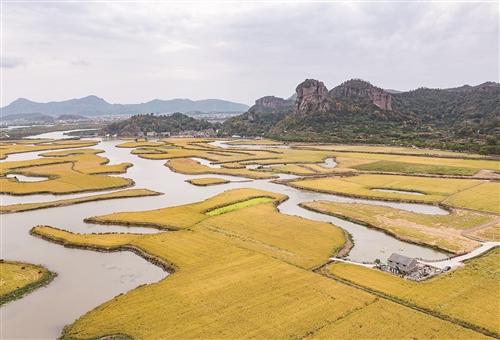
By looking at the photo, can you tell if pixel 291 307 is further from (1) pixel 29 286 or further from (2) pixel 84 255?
(2) pixel 84 255

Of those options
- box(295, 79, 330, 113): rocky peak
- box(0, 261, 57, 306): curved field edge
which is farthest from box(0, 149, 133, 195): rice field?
box(295, 79, 330, 113): rocky peak

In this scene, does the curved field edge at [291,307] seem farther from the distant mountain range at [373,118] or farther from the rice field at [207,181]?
the distant mountain range at [373,118]

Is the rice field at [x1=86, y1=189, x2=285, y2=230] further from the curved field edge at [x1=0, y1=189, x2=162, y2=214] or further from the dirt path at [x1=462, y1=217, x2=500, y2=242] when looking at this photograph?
the dirt path at [x1=462, y1=217, x2=500, y2=242]

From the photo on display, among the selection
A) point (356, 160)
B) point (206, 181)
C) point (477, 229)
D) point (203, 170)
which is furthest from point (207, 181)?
point (477, 229)

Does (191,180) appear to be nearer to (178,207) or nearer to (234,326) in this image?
(178,207)

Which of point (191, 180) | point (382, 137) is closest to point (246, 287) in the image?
point (191, 180)
